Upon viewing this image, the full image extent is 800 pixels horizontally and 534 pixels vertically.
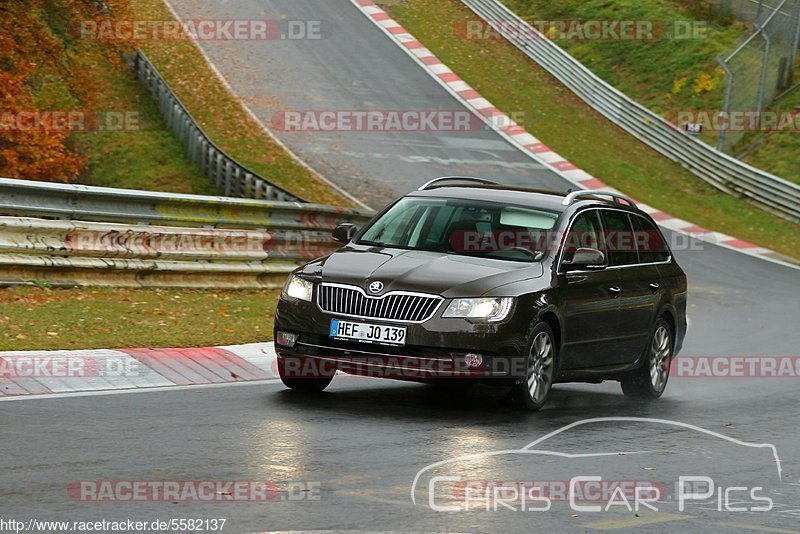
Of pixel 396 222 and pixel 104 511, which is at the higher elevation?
pixel 396 222

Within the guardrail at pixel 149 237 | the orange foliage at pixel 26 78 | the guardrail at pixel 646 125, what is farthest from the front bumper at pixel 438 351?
the guardrail at pixel 646 125

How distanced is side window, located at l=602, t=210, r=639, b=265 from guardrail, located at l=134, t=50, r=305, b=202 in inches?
452

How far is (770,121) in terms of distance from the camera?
129ft

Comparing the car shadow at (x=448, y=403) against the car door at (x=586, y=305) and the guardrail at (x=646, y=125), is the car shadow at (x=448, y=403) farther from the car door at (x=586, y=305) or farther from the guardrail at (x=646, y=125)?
the guardrail at (x=646, y=125)

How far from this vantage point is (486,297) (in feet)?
34.3

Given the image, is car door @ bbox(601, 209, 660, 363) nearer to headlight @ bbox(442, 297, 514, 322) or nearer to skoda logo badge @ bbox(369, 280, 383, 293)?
headlight @ bbox(442, 297, 514, 322)

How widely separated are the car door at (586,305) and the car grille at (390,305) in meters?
1.32

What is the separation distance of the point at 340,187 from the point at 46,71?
26.9 feet

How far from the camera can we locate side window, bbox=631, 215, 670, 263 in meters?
12.9

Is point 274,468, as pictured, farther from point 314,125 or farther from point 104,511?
point 314,125

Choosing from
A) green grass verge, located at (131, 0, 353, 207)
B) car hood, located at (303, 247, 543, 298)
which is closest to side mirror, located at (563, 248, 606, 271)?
car hood, located at (303, 247, 543, 298)

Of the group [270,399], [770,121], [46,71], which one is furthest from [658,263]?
[770,121]

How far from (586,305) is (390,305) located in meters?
1.98

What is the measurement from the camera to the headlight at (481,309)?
10.4 metres
